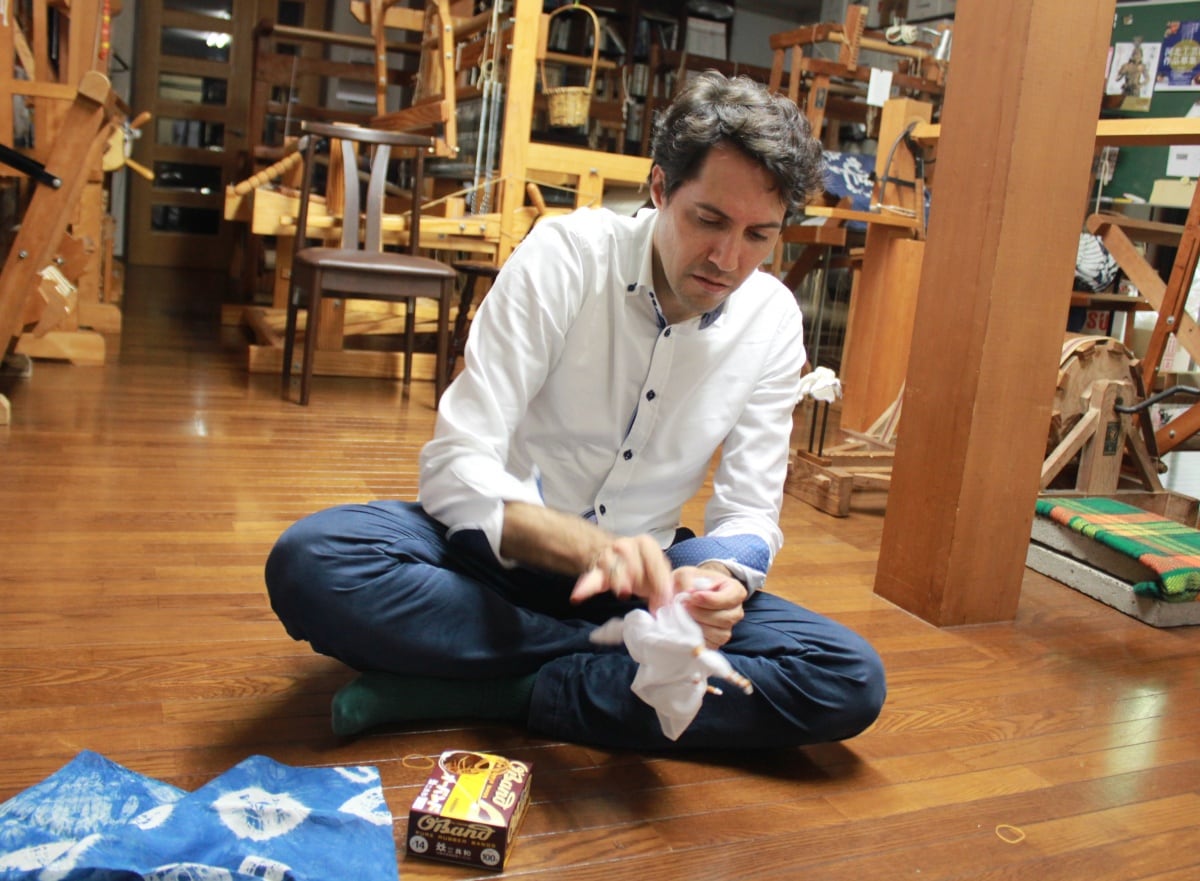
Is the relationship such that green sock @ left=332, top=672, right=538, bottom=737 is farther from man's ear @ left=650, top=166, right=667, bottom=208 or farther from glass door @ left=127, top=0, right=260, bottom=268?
glass door @ left=127, top=0, right=260, bottom=268

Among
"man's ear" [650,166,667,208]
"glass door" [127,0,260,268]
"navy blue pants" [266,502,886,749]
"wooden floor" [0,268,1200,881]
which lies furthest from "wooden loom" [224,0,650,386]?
"glass door" [127,0,260,268]

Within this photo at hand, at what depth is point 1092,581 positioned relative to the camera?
8.68 ft

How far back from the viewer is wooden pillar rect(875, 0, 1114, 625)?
7.14ft

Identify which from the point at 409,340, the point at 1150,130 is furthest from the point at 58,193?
the point at 1150,130

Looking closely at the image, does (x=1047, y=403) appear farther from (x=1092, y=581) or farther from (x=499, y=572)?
(x=499, y=572)

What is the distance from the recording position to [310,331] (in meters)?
3.83

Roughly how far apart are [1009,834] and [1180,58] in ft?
21.2

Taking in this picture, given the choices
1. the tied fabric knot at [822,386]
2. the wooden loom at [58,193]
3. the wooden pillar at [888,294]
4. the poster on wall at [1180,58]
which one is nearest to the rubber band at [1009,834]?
the tied fabric knot at [822,386]

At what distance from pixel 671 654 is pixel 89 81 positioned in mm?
2585

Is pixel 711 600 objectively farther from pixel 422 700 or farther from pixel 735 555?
pixel 422 700

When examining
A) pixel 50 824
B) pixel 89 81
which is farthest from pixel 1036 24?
pixel 89 81

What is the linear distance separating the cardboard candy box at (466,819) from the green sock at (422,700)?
231mm

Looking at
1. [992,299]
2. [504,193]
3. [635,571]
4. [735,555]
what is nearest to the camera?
[635,571]

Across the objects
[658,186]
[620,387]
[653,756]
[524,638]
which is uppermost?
[658,186]
